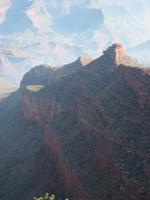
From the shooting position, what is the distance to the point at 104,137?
59.8 m

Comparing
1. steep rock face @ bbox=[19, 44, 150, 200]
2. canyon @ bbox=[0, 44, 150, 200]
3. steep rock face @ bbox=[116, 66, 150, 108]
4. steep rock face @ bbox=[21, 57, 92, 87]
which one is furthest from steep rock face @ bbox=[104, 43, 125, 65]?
steep rock face @ bbox=[116, 66, 150, 108]

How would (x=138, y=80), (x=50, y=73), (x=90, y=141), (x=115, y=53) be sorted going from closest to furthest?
1. (x=90, y=141)
2. (x=138, y=80)
3. (x=115, y=53)
4. (x=50, y=73)

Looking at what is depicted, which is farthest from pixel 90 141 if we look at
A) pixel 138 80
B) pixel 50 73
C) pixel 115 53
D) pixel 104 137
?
pixel 50 73

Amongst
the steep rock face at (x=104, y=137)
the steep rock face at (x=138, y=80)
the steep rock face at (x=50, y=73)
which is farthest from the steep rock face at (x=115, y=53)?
the steep rock face at (x=138, y=80)

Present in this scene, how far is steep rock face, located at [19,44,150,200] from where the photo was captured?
51969 millimetres

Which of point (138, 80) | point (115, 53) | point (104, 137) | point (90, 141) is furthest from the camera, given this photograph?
point (115, 53)

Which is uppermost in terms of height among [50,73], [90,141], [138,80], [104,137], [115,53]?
[115,53]

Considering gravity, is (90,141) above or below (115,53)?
below

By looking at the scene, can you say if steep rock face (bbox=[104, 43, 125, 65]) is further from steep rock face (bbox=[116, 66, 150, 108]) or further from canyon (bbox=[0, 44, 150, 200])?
steep rock face (bbox=[116, 66, 150, 108])

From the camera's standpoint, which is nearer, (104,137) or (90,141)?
(104,137)

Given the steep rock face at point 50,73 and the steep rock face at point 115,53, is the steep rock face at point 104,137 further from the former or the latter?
the steep rock face at point 50,73

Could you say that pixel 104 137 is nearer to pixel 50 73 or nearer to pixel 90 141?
Answer: pixel 90 141

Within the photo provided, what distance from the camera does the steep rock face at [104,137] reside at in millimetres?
51969

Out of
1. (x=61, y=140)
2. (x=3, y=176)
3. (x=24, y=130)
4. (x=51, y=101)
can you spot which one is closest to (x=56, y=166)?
(x=61, y=140)
